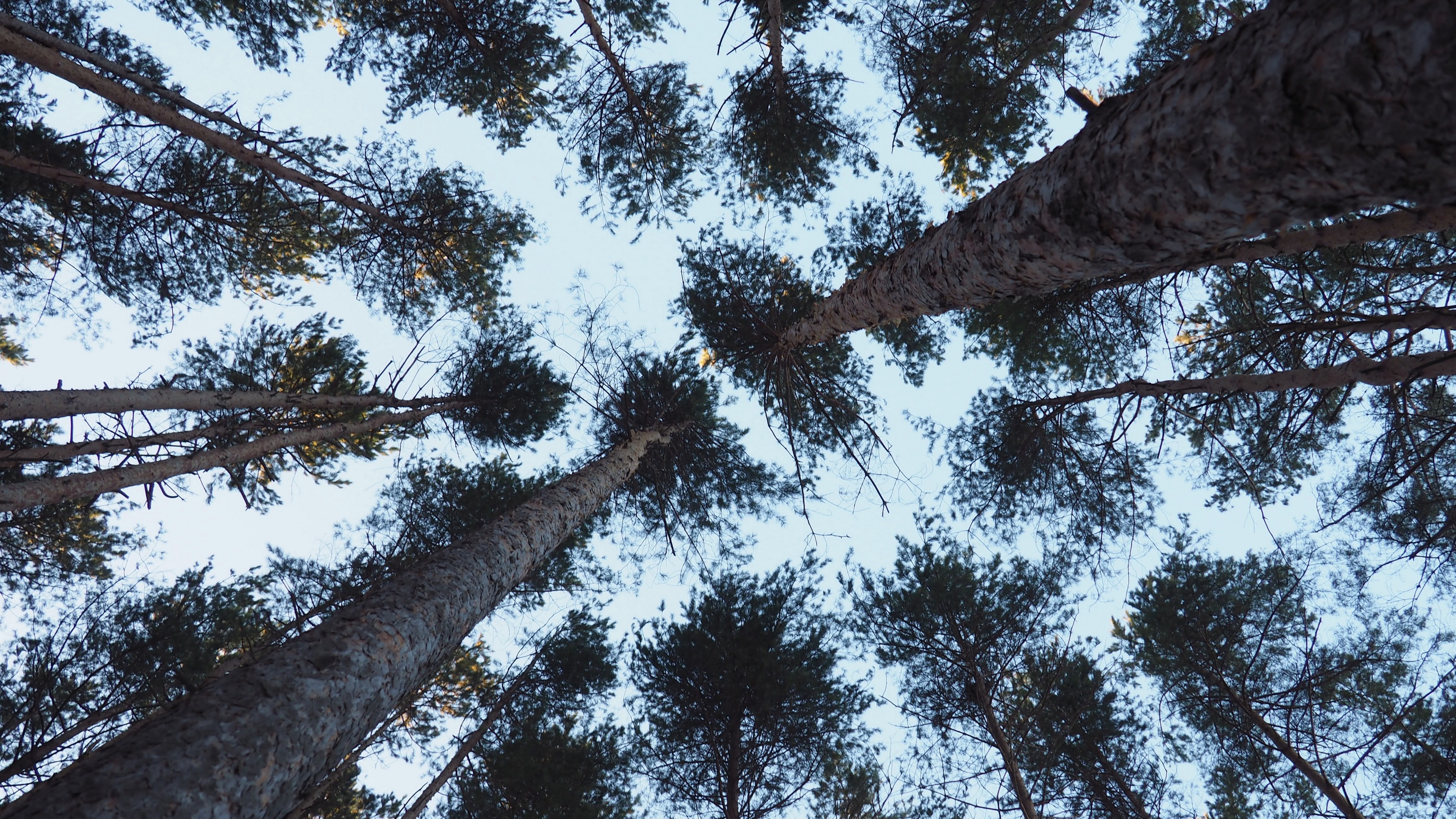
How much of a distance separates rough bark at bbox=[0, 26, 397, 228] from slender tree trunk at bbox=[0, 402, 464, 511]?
Result: 2.54 meters

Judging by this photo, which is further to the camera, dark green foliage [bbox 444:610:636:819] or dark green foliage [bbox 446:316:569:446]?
dark green foliage [bbox 446:316:569:446]

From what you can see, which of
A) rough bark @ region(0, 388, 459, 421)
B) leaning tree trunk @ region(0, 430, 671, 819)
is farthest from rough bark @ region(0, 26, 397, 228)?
leaning tree trunk @ region(0, 430, 671, 819)

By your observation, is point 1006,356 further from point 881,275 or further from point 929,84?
point 881,275

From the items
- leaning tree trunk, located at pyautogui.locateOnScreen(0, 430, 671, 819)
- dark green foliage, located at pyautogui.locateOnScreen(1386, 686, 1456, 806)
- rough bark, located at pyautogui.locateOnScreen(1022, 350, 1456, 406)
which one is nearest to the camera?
leaning tree trunk, located at pyautogui.locateOnScreen(0, 430, 671, 819)

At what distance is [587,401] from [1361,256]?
22.4ft

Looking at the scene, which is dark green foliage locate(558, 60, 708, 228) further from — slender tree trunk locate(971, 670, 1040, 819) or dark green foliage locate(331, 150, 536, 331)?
slender tree trunk locate(971, 670, 1040, 819)

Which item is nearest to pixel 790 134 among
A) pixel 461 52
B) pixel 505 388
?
pixel 461 52

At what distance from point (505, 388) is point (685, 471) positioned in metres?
2.91

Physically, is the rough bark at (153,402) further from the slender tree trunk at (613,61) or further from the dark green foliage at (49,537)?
the slender tree trunk at (613,61)

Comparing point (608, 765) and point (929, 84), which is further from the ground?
point (929, 84)

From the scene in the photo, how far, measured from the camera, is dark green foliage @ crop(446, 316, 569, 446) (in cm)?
751

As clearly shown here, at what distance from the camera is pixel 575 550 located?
8.27m

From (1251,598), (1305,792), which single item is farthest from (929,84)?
(1305,792)

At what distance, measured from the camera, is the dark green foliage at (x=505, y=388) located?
7.51 m
